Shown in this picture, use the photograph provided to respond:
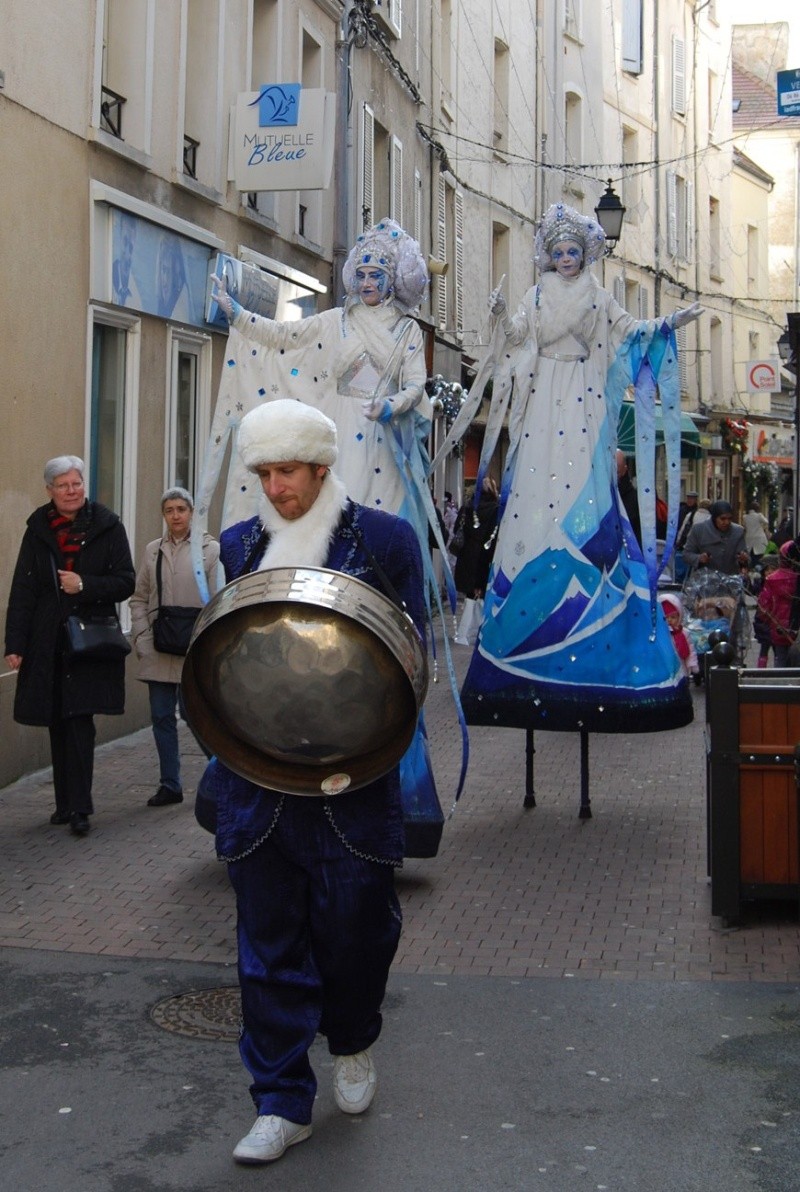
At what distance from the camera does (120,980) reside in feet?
19.1

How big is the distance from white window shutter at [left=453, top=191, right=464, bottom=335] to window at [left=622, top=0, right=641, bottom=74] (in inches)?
444

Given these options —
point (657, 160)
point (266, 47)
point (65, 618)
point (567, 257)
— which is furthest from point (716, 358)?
point (65, 618)

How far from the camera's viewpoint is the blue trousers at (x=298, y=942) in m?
4.26

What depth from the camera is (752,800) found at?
21.6ft

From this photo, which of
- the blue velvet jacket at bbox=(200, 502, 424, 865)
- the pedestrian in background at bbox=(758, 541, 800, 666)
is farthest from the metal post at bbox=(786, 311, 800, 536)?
the blue velvet jacket at bbox=(200, 502, 424, 865)

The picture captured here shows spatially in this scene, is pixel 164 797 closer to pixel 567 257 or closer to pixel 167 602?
pixel 167 602

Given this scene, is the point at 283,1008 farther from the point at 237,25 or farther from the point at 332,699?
the point at 237,25

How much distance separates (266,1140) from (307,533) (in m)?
1.47

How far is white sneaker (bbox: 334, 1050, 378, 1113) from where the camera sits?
4.51m

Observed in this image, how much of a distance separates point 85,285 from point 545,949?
6632 millimetres

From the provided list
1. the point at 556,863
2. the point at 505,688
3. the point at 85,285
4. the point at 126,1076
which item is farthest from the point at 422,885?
the point at 85,285

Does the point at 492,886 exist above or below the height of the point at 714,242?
below

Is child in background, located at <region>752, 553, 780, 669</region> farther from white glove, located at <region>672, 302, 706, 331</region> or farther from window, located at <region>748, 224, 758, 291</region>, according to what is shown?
window, located at <region>748, 224, 758, 291</region>

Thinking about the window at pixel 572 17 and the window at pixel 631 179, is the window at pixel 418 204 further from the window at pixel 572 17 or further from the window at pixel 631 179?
the window at pixel 631 179
